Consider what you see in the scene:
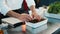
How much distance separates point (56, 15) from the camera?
50.5 inches

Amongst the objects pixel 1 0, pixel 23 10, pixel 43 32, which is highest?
pixel 1 0

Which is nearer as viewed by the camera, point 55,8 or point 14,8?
point 55,8

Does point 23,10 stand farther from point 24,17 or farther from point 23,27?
point 23,27

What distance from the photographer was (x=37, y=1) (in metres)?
2.76

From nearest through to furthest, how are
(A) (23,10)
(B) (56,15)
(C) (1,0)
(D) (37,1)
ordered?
(B) (56,15)
(C) (1,0)
(A) (23,10)
(D) (37,1)

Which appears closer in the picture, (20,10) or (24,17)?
(24,17)

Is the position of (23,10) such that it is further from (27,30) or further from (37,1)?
(37,1)

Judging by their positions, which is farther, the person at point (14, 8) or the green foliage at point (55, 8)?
the person at point (14, 8)

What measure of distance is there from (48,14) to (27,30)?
409 mm

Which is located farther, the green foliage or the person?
the person

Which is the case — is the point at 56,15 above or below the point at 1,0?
below

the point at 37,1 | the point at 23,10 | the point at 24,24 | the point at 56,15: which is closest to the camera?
the point at 24,24

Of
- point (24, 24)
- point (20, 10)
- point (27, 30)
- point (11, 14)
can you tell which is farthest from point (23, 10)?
point (27, 30)

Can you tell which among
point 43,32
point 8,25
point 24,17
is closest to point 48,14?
point 24,17
